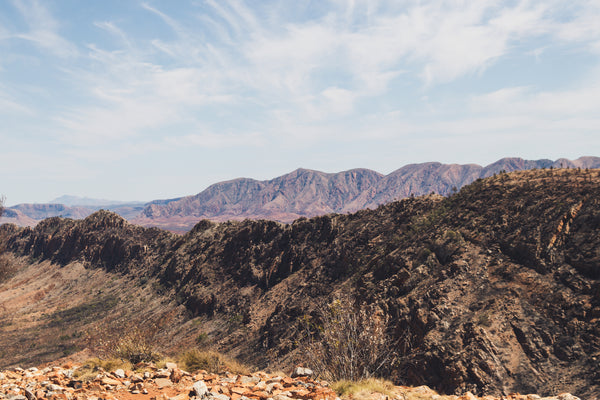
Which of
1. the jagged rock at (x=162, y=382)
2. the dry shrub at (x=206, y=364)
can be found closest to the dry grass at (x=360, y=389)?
the jagged rock at (x=162, y=382)

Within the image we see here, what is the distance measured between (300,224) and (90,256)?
63.2 metres

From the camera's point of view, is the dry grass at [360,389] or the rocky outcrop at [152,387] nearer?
the rocky outcrop at [152,387]

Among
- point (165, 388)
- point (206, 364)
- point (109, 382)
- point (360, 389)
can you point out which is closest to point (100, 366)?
point (109, 382)

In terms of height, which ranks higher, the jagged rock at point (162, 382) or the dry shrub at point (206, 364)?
the jagged rock at point (162, 382)

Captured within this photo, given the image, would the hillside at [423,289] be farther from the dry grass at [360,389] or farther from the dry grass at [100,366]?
the dry grass at [100,366]

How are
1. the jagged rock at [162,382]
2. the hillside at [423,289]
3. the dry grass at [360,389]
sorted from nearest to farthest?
the dry grass at [360,389], the jagged rock at [162,382], the hillside at [423,289]

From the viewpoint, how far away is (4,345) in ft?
145

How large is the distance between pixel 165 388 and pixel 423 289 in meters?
15.8

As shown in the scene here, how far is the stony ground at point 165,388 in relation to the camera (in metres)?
7.38

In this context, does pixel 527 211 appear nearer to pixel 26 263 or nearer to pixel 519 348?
pixel 519 348

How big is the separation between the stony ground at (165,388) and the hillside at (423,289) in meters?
3.96

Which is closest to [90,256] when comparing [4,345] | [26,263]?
[26,263]

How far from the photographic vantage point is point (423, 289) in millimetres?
20078

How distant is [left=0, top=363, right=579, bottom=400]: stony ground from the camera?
738 centimetres
